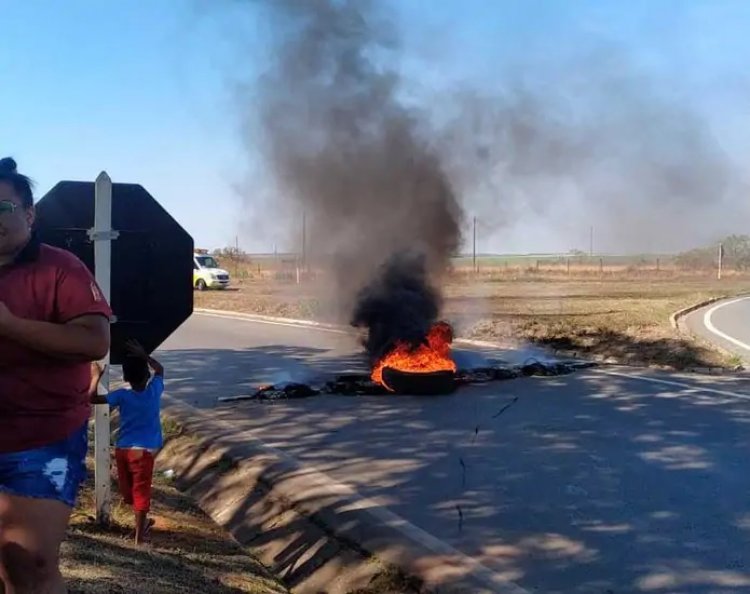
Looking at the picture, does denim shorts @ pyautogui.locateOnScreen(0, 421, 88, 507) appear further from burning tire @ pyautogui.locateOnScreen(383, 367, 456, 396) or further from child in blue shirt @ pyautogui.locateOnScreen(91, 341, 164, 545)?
burning tire @ pyautogui.locateOnScreen(383, 367, 456, 396)

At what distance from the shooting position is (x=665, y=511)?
503 centimetres

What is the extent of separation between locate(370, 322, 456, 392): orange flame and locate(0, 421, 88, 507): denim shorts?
7.36 meters

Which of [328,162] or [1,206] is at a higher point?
[328,162]

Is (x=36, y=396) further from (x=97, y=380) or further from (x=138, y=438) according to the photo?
(x=138, y=438)

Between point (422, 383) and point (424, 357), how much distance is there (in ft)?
3.42

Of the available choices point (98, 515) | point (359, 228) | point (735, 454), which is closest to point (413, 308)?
point (359, 228)

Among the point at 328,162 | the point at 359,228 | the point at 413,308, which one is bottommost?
the point at 413,308

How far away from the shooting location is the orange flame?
996cm

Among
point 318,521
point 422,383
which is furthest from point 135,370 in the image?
point 422,383

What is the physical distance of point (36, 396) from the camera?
2.29 metres

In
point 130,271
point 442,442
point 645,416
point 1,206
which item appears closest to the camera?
point 1,206

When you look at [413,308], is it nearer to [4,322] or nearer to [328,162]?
[328,162]

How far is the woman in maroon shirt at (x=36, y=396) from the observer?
227 centimetres

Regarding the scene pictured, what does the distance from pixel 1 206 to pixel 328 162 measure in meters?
11.2
